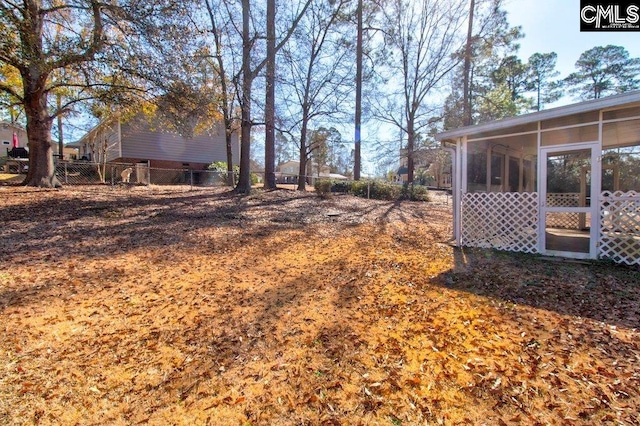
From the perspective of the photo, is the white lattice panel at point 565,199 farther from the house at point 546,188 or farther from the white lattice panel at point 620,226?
the white lattice panel at point 620,226

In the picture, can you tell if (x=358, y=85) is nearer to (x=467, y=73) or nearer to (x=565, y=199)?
(x=467, y=73)

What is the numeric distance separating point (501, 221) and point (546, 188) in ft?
3.93

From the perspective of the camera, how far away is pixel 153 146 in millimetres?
20297

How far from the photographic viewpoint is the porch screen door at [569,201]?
5.47m

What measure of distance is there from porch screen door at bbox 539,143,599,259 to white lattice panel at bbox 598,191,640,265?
134 mm

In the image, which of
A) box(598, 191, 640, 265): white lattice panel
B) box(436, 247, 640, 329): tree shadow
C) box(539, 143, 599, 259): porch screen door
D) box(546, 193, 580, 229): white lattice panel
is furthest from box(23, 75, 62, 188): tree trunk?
box(546, 193, 580, 229): white lattice panel

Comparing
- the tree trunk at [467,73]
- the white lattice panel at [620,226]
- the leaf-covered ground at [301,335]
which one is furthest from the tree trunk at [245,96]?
the tree trunk at [467,73]

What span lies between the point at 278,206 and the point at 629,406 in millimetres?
9460

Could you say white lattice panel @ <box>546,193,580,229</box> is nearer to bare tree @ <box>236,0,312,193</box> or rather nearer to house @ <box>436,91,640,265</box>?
house @ <box>436,91,640,265</box>

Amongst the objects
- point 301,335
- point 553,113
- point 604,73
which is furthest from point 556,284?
point 604,73

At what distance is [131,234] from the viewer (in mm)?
6082

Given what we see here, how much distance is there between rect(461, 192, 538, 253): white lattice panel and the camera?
6070 mm

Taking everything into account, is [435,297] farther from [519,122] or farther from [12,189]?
[12,189]

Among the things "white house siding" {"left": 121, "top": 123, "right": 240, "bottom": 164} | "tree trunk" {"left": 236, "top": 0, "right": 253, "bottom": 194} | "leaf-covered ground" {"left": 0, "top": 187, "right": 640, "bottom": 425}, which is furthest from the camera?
"white house siding" {"left": 121, "top": 123, "right": 240, "bottom": 164}
